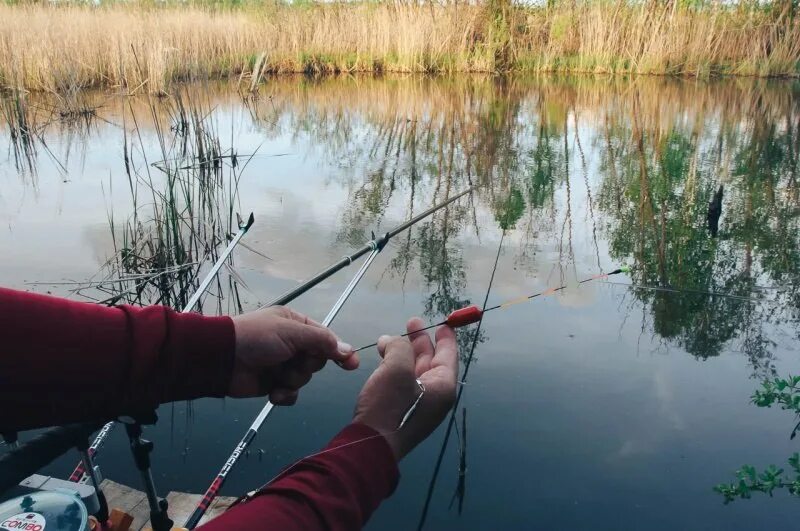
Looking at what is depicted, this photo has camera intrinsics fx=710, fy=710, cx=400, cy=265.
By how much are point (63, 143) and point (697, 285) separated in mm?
5840

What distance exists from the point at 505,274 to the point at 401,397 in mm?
2637

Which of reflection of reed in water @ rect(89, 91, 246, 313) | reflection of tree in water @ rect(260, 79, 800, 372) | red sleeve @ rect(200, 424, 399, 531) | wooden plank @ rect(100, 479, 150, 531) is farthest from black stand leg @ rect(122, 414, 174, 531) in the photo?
reflection of tree in water @ rect(260, 79, 800, 372)

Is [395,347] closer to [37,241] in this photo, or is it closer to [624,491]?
[624,491]

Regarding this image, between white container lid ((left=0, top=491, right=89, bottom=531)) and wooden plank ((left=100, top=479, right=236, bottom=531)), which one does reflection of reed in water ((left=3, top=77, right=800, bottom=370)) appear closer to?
wooden plank ((left=100, top=479, right=236, bottom=531))

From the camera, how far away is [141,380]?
34.1 inches

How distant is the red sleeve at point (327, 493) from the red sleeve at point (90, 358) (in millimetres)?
183

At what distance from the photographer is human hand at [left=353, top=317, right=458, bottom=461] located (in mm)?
1030

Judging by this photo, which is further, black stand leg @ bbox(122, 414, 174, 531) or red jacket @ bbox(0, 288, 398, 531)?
black stand leg @ bbox(122, 414, 174, 531)

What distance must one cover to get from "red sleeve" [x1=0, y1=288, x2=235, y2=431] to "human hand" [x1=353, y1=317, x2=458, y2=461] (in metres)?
0.25

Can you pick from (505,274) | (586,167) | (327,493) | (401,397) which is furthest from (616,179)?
(327,493)

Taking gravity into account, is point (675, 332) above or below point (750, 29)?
below

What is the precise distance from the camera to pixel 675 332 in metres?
3.02

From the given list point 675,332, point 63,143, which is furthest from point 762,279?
point 63,143

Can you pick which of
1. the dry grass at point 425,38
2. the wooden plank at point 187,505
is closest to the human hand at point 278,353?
the wooden plank at point 187,505
